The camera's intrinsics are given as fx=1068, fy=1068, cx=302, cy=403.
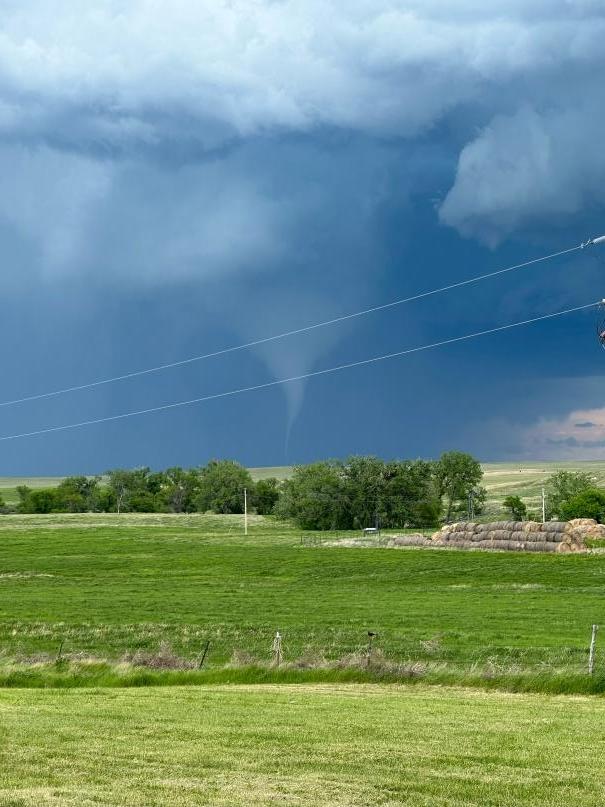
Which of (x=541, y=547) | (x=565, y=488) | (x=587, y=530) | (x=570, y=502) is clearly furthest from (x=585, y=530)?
(x=565, y=488)

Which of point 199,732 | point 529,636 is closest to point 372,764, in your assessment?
point 199,732

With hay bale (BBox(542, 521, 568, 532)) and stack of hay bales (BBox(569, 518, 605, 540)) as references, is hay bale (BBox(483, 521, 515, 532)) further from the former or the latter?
stack of hay bales (BBox(569, 518, 605, 540))

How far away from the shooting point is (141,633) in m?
Answer: 41.8

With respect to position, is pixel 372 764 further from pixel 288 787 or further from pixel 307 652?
pixel 307 652

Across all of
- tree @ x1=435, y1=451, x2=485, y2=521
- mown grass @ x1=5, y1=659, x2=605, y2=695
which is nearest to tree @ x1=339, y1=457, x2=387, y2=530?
tree @ x1=435, y1=451, x2=485, y2=521

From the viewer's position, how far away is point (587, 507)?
128 m

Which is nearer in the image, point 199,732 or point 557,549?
point 199,732

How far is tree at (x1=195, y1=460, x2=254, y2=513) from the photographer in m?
186

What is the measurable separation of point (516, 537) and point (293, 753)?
78991mm

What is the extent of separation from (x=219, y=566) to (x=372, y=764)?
73500mm

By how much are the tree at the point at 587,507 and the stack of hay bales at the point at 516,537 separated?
3591 centimetres

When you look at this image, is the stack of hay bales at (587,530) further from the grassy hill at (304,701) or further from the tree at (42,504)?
the tree at (42,504)

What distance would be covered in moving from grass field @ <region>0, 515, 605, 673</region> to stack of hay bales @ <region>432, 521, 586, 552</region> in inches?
114

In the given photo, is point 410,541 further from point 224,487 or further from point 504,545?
point 224,487
